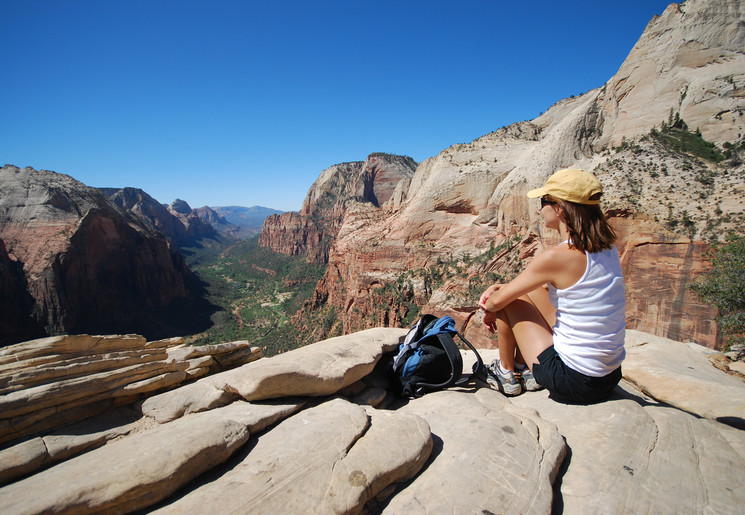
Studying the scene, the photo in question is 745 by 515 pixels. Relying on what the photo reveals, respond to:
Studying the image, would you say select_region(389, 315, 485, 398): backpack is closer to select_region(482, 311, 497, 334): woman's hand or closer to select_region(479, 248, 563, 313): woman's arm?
select_region(482, 311, 497, 334): woman's hand

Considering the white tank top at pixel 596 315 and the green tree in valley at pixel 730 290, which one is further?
the green tree in valley at pixel 730 290

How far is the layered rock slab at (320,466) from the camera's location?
2295 millimetres

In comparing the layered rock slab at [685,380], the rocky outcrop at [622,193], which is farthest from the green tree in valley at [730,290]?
the layered rock slab at [685,380]

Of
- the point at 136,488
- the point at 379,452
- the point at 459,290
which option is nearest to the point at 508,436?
the point at 379,452

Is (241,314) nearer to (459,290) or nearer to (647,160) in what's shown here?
(459,290)

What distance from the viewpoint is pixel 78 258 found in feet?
152

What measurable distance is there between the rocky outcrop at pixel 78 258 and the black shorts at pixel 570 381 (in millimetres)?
59617

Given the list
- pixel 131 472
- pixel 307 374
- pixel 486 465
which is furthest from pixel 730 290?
pixel 131 472

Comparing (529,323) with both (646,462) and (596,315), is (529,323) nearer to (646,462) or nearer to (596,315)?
(596,315)

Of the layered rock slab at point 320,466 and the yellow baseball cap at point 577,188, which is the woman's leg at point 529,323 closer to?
the yellow baseball cap at point 577,188

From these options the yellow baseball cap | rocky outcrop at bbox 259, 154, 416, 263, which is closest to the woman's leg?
the yellow baseball cap

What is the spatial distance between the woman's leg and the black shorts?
15 cm

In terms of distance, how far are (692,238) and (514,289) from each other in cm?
1841

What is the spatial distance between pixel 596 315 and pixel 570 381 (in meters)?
0.87
